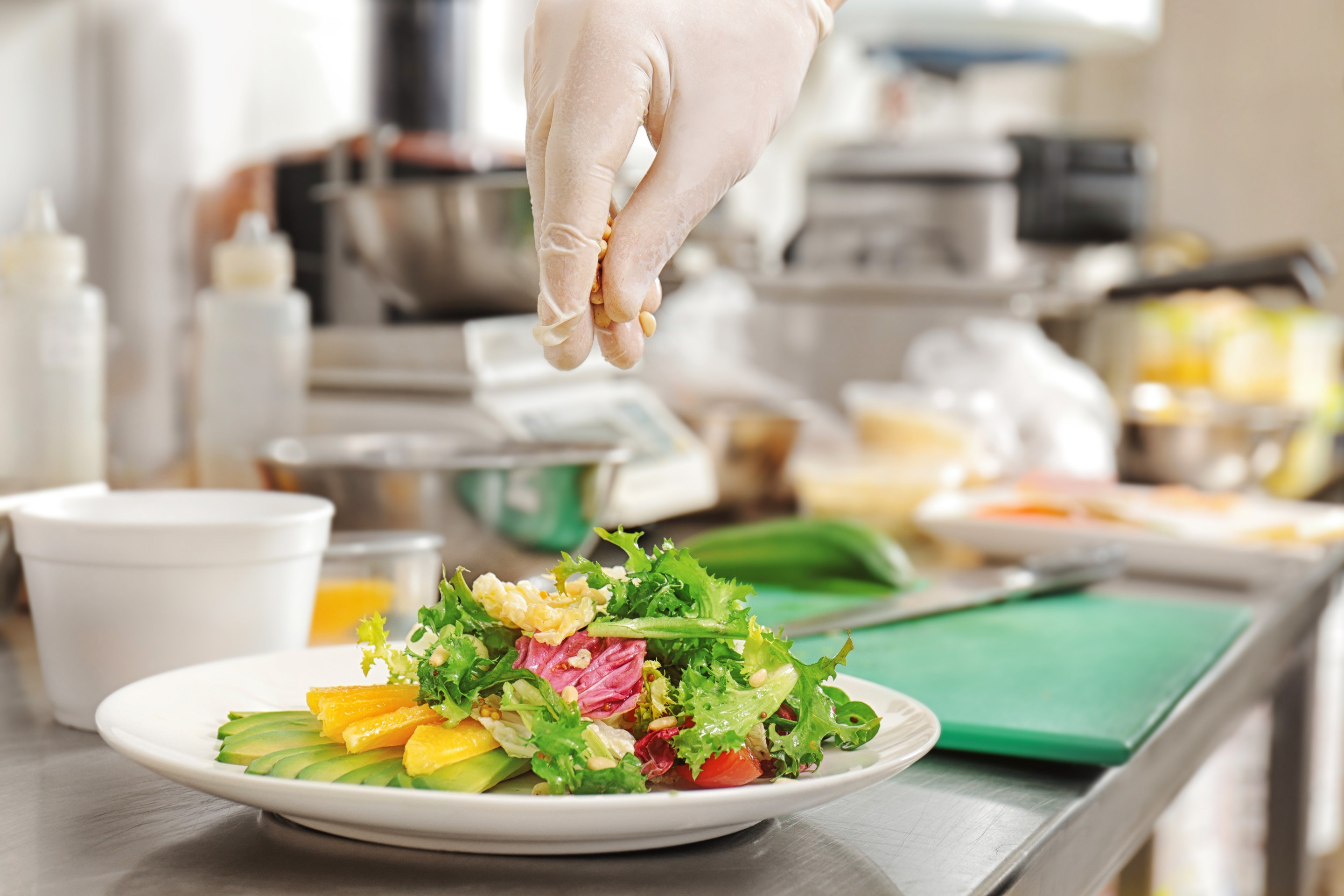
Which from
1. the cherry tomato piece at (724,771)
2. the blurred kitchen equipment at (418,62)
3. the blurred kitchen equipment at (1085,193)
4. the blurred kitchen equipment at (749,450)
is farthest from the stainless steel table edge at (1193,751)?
the blurred kitchen equipment at (1085,193)

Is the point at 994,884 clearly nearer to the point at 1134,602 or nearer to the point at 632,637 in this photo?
the point at 632,637

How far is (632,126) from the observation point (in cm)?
72

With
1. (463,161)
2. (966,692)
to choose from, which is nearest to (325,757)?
(966,692)

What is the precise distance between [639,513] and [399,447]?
11.5 inches

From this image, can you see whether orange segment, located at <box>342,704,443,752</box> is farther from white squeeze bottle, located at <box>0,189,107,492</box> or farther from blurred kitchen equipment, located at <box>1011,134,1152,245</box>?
blurred kitchen equipment, located at <box>1011,134,1152,245</box>

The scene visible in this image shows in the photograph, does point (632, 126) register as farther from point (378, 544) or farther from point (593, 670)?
point (378, 544)

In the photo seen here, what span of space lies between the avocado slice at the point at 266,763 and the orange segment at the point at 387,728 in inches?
1.0

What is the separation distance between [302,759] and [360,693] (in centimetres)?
5

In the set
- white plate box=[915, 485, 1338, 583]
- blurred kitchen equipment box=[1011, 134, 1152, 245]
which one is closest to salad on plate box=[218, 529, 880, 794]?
white plate box=[915, 485, 1338, 583]

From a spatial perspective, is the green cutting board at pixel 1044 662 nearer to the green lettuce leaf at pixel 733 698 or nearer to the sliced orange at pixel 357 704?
the green lettuce leaf at pixel 733 698

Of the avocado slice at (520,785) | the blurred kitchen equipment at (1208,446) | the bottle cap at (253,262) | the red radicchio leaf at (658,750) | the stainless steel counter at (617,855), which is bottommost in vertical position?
the blurred kitchen equipment at (1208,446)

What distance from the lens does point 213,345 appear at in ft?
4.58

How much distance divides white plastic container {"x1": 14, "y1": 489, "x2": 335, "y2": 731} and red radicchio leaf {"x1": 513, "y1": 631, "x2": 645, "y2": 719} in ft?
0.77

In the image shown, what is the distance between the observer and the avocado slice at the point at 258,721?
2.06ft
